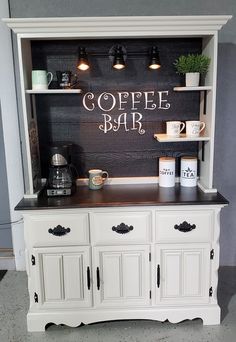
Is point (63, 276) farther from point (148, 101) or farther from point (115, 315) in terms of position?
point (148, 101)

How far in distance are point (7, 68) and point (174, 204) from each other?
160 cm

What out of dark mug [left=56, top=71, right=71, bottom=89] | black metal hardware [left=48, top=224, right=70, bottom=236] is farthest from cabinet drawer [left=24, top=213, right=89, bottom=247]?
dark mug [left=56, top=71, right=71, bottom=89]

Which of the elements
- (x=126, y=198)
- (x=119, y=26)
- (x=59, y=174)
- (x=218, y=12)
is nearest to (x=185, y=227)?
(x=126, y=198)

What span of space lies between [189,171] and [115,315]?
3.56 ft

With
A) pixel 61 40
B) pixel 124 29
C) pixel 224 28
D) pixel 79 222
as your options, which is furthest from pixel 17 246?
pixel 224 28

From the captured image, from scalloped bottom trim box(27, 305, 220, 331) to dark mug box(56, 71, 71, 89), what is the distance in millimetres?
1479

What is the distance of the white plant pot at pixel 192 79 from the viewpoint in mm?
2254

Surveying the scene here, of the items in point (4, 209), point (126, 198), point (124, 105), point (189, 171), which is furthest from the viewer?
point (4, 209)

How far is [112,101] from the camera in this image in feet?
8.25

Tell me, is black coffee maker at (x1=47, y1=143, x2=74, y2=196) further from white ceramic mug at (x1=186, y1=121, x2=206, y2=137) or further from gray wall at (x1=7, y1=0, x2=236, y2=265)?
gray wall at (x1=7, y1=0, x2=236, y2=265)

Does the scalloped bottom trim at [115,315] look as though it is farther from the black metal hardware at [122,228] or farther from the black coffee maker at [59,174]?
the black coffee maker at [59,174]

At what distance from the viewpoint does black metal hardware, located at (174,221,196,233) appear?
2129 millimetres

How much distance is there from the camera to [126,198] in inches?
86.6

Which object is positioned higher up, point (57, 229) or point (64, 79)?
point (64, 79)
